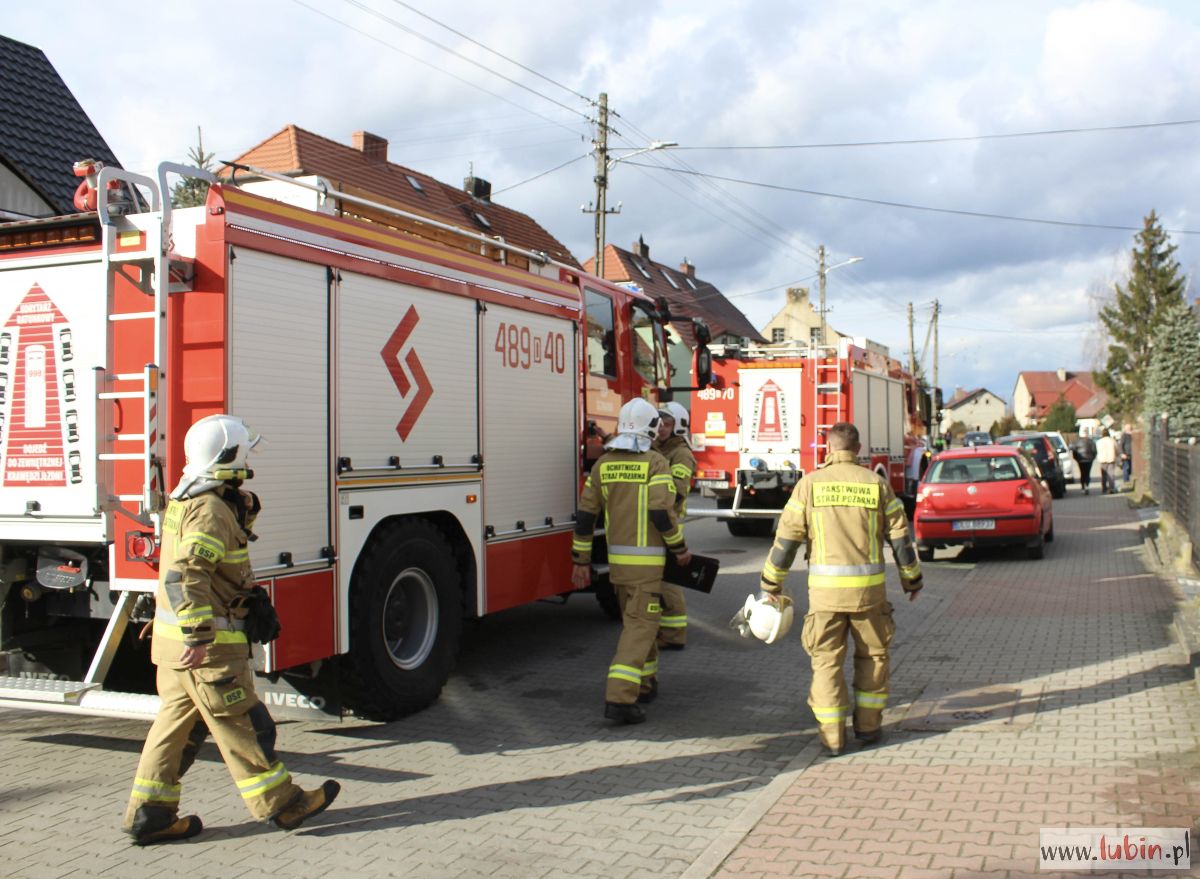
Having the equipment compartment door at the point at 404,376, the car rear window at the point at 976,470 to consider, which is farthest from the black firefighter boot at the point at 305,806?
the car rear window at the point at 976,470

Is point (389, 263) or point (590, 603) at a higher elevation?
point (389, 263)

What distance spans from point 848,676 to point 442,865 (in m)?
3.89

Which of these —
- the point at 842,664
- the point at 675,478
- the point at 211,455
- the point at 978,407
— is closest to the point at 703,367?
the point at 675,478

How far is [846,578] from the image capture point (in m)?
5.77

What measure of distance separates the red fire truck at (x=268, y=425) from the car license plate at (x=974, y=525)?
8387mm

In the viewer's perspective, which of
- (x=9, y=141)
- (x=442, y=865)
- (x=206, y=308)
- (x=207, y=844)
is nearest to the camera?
(x=442, y=865)

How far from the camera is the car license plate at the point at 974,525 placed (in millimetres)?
13609

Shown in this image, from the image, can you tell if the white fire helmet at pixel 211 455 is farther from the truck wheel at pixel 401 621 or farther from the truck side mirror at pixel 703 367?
the truck side mirror at pixel 703 367

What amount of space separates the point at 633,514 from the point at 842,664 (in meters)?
1.56

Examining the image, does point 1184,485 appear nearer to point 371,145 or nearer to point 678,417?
point 678,417

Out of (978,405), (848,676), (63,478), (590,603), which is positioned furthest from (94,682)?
(978,405)

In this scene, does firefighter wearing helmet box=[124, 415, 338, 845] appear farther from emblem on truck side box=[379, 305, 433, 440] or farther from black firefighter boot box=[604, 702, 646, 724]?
black firefighter boot box=[604, 702, 646, 724]

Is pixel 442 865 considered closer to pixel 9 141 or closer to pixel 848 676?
pixel 848 676

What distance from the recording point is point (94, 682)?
16.8ft
